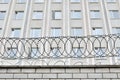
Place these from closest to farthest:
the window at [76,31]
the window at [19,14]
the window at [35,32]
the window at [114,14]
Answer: the window at [76,31]
the window at [35,32]
the window at [114,14]
the window at [19,14]

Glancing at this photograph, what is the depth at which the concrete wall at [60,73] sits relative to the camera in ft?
15.0

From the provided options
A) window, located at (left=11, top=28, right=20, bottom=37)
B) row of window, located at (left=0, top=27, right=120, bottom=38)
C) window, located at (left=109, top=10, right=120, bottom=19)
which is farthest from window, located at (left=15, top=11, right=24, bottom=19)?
window, located at (left=109, top=10, right=120, bottom=19)

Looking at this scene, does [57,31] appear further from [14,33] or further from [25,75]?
[25,75]

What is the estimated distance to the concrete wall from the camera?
456 cm

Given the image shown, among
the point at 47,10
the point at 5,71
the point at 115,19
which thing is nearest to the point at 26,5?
the point at 47,10

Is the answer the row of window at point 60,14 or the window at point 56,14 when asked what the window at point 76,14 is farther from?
the window at point 56,14

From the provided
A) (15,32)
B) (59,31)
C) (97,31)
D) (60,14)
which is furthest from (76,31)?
(15,32)

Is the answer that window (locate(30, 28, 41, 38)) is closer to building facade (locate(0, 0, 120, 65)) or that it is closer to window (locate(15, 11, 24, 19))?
building facade (locate(0, 0, 120, 65))

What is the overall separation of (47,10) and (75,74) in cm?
1734

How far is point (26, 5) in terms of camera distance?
21844 millimetres

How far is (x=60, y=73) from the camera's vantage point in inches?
181

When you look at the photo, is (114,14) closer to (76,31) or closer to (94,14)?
(94,14)

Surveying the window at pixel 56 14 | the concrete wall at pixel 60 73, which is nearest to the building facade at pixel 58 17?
the window at pixel 56 14

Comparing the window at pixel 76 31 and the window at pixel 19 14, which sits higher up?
the window at pixel 19 14
